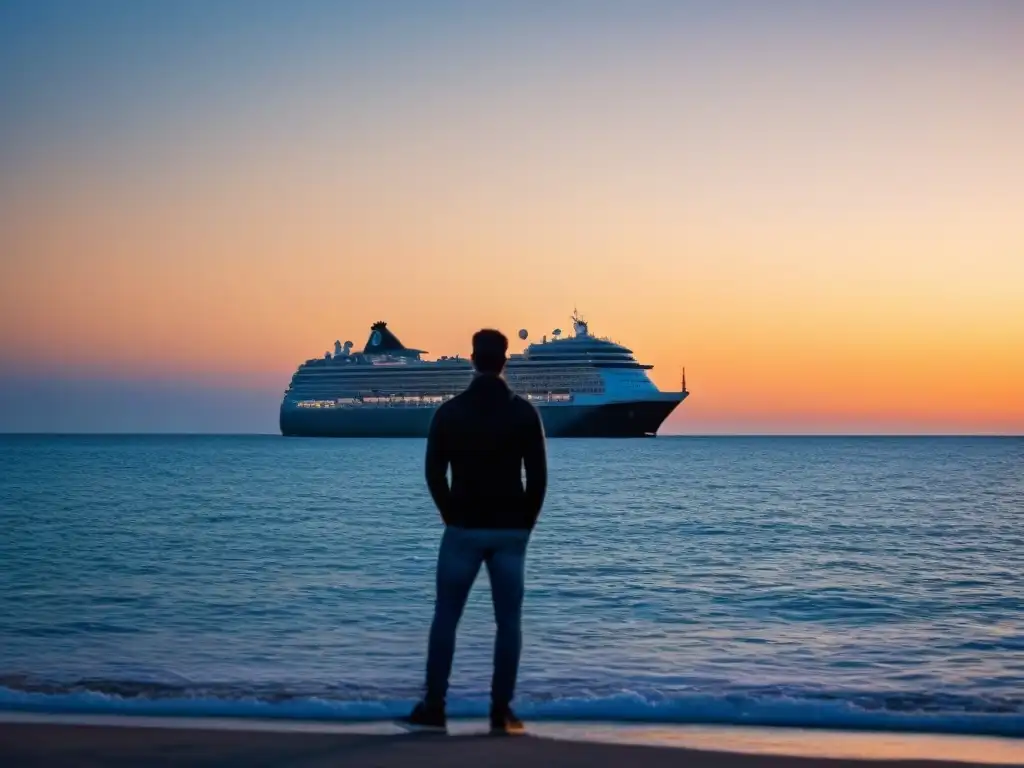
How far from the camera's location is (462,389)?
10244 cm

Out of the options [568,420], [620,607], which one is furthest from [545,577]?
[568,420]

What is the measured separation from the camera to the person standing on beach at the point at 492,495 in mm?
4980

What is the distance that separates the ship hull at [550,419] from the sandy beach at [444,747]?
86.8 metres

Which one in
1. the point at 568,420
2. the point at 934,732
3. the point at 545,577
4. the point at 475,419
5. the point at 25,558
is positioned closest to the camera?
the point at 475,419

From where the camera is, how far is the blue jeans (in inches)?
197

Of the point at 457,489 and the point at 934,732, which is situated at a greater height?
the point at 457,489

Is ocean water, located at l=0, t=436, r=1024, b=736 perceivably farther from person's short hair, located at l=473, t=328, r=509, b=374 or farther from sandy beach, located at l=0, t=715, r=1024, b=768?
person's short hair, located at l=473, t=328, r=509, b=374

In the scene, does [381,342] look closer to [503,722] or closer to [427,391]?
[427,391]

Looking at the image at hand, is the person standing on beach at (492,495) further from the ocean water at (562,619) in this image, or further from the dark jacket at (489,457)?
the ocean water at (562,619)

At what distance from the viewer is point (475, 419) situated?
500 centimetres

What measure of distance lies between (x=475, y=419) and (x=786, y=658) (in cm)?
381

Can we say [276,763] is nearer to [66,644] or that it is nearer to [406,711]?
[406,711]

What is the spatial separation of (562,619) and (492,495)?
16.1 feet

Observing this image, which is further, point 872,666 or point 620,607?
point 620,607
